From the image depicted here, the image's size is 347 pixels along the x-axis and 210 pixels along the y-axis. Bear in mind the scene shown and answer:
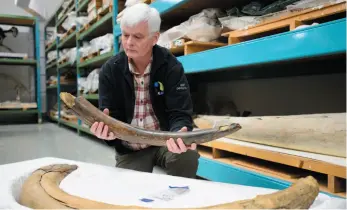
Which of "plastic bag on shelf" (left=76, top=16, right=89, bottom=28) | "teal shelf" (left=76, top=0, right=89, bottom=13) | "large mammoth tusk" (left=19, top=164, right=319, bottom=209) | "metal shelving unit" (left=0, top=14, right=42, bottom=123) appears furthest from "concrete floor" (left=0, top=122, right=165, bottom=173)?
"metal shelving unit" (left=0, top=14, right=42, bottom=123)

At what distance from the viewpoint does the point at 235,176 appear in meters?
1.83

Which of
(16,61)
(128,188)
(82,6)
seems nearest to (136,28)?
(128,188)

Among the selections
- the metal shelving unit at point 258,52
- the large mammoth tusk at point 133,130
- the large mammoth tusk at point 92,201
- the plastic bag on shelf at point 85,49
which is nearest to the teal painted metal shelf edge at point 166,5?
the metal shelving unit at point 258,52

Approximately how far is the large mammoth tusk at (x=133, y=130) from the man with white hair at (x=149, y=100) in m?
0.20

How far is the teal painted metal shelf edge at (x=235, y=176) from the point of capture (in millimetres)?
1589

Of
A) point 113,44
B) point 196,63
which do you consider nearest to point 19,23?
point 113,44

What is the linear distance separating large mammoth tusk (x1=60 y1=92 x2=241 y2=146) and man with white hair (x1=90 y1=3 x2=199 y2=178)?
0.64 feet

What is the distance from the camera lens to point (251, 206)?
2.60ft

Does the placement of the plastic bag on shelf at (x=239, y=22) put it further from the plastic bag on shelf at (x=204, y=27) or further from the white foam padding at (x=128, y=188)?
the white foam padding at (x=128, y=188)

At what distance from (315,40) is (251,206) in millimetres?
903

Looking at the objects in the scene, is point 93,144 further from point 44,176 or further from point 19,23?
point 19,23

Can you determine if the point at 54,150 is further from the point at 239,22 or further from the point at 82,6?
the point at 82,6

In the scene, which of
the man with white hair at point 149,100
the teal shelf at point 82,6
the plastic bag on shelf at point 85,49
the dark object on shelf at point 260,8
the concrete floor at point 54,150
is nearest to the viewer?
the man with white hair at point 149,100

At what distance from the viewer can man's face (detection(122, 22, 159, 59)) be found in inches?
50.7
